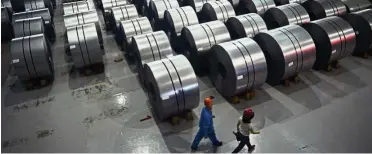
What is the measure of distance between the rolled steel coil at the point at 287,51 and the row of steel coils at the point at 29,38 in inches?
228

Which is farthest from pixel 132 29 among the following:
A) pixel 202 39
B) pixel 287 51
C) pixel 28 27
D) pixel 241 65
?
pixel 287 51

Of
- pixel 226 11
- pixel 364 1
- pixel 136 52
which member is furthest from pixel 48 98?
pixel 364 1

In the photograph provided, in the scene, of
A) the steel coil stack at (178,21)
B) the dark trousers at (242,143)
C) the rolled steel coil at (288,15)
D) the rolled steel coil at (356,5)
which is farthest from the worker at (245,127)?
the rolled steel coil at (356,5)

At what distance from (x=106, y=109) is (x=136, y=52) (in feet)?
5.56

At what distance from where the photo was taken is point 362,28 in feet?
26.3

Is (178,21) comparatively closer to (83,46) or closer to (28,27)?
(83,46)

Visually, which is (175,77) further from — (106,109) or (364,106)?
(364,106)

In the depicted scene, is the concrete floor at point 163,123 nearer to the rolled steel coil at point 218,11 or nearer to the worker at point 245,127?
the worker at point 245,127

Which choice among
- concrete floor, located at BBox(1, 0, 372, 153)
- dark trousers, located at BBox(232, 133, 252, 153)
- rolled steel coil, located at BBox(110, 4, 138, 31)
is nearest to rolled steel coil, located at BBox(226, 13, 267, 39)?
concrete floor, located at BBox(1, 0, 372, 153)

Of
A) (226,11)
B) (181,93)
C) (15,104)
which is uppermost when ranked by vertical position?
(226,11)

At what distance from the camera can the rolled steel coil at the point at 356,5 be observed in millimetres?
9320

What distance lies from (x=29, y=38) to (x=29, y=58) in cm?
71

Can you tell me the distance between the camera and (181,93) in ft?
18.3

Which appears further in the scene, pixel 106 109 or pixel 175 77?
pixel 106 109
